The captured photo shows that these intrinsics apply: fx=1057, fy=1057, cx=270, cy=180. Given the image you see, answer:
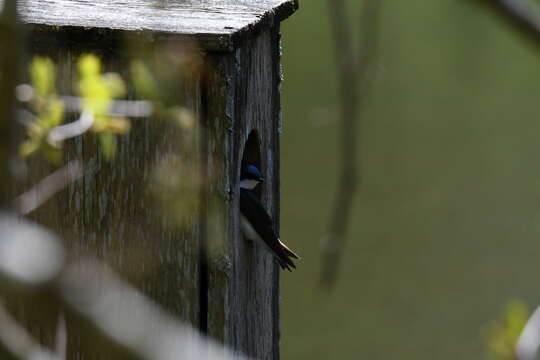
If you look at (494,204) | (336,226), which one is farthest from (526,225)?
(336,226)

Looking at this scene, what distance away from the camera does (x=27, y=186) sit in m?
2.14

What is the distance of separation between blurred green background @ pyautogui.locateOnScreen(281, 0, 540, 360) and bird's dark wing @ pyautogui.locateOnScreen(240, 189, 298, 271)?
4150 millimetres

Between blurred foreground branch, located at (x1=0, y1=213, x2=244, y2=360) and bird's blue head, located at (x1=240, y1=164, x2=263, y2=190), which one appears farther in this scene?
bird's blue head, located at (x1=240, y1=164, x2=263, y2=190)

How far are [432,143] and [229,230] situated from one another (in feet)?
19.6

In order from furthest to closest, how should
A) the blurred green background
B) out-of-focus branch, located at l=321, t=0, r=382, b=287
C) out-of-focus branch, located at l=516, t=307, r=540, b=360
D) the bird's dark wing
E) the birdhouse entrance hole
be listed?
the blurred green background < the birdhouse entrance hole < the bird's dark wing < out-of-focus branch, located at l=321, t=0, r=382, b=287 < out-of-focus branch, located at l=516, t=307, r=540, b=360

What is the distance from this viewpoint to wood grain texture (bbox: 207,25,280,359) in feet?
6.62

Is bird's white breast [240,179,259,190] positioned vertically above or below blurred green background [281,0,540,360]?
above

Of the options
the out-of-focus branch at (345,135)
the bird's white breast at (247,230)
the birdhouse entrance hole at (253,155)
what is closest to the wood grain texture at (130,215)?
the bird's white breast at (247,230)

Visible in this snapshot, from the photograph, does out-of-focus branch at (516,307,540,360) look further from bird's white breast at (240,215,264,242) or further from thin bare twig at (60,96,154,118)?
bird's white breast at (240,215,264,242)

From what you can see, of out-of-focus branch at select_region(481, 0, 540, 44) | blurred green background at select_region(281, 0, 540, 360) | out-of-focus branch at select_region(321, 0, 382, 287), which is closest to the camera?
out-of-focus branch at select_region(481, 0, 540, 44)

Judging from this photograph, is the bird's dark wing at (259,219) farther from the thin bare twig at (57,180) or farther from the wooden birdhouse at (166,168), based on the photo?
the thin bare twig at (57,180)

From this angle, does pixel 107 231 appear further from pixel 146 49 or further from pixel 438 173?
pixel 438 173

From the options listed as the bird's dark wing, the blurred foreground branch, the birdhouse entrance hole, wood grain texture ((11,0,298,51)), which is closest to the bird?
the bird's dark wing

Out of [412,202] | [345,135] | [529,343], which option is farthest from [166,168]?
[412,202]
